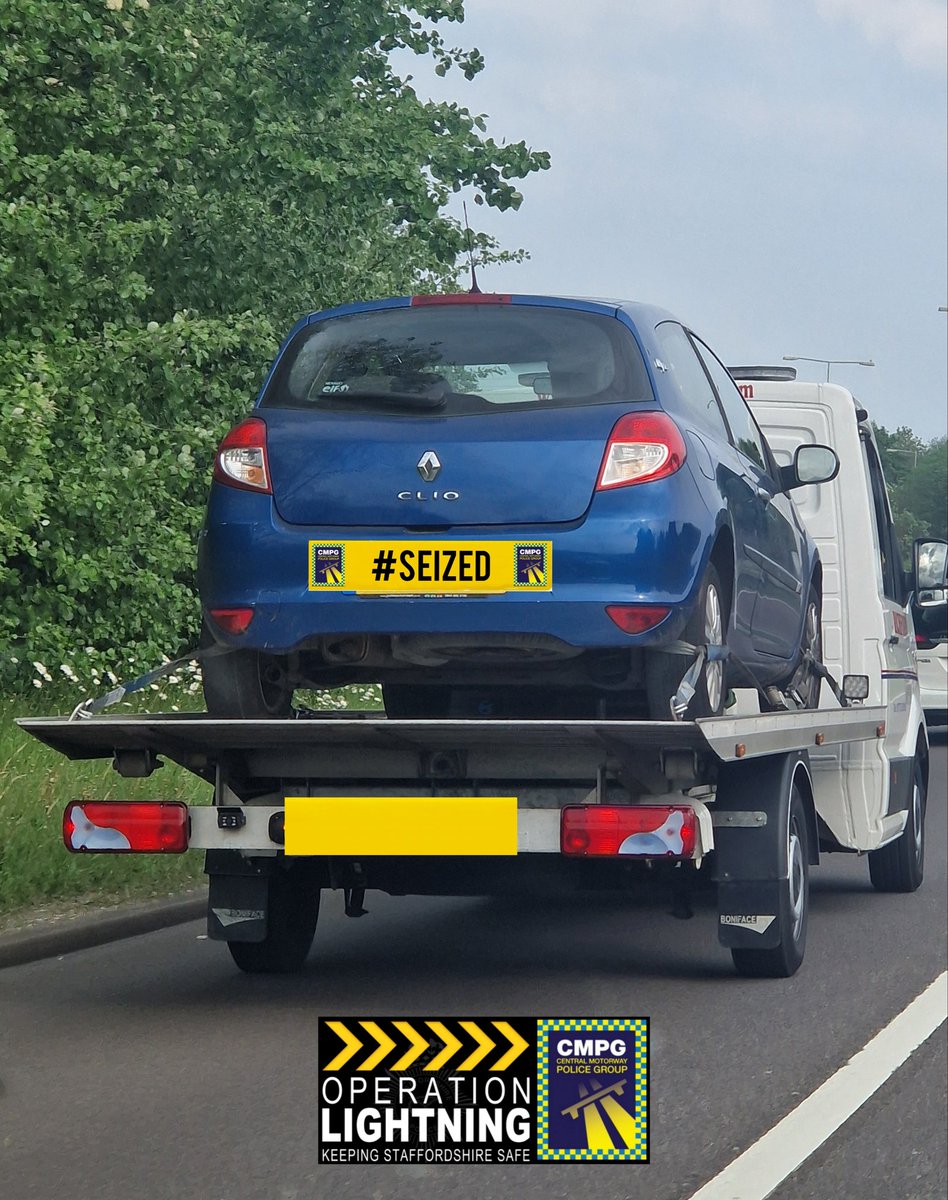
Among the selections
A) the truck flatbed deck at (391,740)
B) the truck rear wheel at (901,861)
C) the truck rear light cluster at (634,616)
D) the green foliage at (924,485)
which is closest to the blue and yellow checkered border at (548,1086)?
the truck flatbed deck at (391,740)

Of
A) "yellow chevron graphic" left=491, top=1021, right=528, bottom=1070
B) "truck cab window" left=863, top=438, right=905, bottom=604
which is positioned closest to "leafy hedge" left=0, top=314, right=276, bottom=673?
"truck cab window" left=863, top=438, right=905, bottom=604

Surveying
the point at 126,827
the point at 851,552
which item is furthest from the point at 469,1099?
the point at 851,552

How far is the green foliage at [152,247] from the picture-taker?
46.3ft

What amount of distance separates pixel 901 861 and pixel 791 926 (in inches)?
124

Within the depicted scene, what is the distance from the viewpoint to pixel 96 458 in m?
14.2

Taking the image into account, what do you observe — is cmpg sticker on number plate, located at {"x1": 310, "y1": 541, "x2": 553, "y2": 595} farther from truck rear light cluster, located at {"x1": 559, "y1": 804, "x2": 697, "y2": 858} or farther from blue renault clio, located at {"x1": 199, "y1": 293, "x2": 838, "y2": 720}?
truck rear light cluster, located at {"x1": 559, "y1": 804, "x2": 697, "y2": 858}

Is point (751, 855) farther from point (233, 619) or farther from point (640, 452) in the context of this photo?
point (233, 619)

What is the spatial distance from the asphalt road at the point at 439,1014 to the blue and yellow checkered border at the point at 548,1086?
49mm

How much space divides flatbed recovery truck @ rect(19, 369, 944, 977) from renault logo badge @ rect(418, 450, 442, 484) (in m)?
0.84

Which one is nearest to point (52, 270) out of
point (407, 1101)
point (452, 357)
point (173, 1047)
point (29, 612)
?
point (29, 612)

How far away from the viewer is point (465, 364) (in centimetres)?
695

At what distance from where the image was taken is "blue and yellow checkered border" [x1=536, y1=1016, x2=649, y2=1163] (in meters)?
5.09

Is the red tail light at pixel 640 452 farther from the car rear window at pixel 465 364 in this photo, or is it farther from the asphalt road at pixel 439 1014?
the asphalt road at pixel 439 1014

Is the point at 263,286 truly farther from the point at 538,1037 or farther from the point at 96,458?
the point at 538,1037
